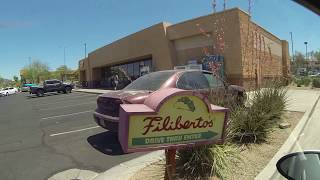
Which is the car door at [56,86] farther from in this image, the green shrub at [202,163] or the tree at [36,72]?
the tree at [36,72]

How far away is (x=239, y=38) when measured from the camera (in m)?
22.7

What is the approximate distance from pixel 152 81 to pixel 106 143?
6.30 feet

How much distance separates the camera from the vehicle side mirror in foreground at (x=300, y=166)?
238cm

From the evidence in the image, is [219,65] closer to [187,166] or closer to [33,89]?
[187,166]

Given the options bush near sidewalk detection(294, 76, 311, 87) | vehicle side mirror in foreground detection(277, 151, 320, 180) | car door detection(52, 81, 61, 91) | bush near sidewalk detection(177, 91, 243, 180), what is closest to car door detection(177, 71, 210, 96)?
bush near sidewalk detection(177, 91, 243, 180)

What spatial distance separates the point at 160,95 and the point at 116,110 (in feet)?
13.9

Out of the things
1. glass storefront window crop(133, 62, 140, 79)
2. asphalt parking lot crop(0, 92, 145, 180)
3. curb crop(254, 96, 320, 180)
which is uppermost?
glass storefront window crop(133, 62, 140, 79)

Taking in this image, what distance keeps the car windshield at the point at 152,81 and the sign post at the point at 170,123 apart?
12.8 feet

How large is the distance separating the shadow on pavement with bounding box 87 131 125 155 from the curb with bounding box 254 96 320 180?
3.27m

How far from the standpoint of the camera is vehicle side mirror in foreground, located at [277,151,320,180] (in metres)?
2.38

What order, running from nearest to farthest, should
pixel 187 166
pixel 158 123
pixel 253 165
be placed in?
pixel 158 123 < pixel 187 166 < pixel 253 165

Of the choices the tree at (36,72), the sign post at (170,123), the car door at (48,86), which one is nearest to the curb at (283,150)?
the sign post at (170,123)

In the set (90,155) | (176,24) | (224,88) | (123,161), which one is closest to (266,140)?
(224,88)

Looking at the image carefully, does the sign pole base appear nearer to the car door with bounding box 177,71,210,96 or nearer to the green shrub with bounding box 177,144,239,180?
the green shrub with bounding box 177,144,239,180
